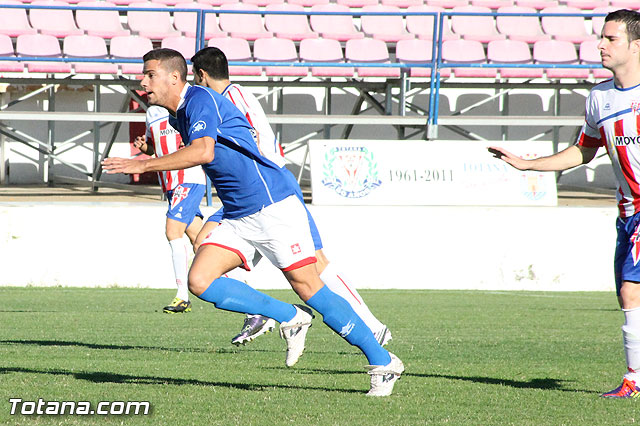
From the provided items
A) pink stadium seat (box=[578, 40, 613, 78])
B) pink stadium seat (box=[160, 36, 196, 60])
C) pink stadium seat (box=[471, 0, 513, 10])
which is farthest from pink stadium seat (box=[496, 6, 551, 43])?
pink stadium seat (box=[160, 36, 196, 60])

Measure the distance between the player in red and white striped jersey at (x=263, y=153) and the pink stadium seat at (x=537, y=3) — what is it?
13736mm

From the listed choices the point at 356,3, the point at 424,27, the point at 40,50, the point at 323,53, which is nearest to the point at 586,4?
the point at 424,27

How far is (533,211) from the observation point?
13.4 m

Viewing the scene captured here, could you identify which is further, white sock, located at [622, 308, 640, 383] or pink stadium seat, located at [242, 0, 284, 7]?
pink stadium seat, located at [242, 0, 284, 7]

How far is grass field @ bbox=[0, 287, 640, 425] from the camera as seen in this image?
464 cm

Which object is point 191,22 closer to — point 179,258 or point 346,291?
point 179,258

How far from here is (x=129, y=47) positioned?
16.2 m

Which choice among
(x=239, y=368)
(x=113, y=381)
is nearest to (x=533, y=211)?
(x=239, y=368)

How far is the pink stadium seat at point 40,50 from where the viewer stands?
52.3ft

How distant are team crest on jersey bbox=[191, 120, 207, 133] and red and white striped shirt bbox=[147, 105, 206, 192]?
200 inches

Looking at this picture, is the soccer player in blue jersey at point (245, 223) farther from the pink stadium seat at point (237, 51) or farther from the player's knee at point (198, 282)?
the pink stadium seat at point (237, 51)

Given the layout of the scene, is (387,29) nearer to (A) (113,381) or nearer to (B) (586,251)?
(B) (586,251)

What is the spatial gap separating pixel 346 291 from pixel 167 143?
4.39 m

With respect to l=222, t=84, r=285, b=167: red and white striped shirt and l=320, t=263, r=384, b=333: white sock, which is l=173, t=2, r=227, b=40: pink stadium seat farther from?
l=320, t=263, r=384, b=333: white sock
